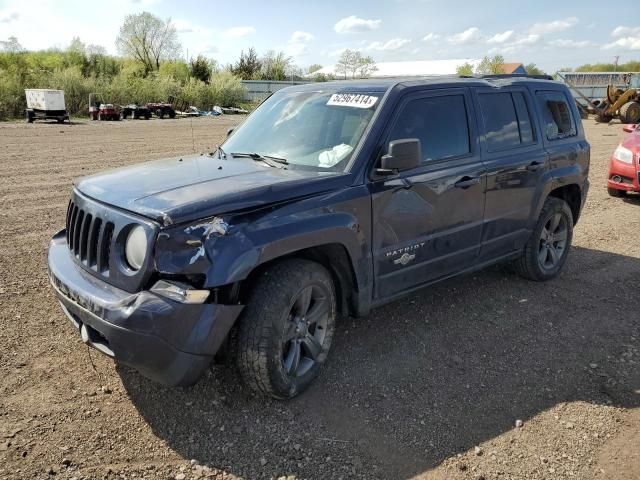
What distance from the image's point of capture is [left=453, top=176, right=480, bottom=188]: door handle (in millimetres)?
4215

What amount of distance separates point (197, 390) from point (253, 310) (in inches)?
32.6

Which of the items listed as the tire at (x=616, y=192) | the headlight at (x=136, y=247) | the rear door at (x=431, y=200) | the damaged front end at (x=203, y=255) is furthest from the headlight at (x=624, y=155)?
the headlight at (x=136, y=247)

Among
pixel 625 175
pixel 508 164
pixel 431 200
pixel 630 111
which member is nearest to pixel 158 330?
pixel 431 200

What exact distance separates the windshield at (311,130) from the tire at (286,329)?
0.86 metres

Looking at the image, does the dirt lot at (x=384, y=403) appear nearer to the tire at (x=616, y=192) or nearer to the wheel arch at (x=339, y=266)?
the wheel arch at (x=339, y=266)

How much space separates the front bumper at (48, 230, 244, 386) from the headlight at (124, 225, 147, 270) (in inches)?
6.8

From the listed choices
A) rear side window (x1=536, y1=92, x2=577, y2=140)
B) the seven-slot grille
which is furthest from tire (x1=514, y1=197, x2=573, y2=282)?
the seven-slot grille

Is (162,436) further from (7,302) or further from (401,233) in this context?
(7,302)

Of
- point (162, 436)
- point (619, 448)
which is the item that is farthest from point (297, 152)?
point (619, 448)

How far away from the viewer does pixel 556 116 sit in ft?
18.0

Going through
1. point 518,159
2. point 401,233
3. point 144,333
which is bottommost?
point 144,333

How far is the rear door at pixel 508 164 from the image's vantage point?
459 centimetres

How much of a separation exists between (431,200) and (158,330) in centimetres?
221

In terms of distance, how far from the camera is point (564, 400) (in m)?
3.52
